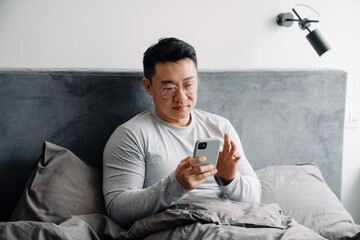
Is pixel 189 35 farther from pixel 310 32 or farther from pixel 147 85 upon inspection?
pixel 310 32

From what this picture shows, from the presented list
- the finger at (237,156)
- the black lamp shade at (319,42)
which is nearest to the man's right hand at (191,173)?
the finger at (237,156)

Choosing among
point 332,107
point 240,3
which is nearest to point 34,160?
point 240,3

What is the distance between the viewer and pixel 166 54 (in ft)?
4.97

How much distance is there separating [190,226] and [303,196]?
0.66m

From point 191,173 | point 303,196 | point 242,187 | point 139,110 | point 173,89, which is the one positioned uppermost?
point 173,89

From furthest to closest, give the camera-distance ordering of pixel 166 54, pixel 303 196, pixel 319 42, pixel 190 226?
pixel 319 42, pixel 303 196, pixel 166 54, pixel 190 226

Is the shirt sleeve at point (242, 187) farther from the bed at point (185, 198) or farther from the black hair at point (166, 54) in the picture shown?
the black hair at point (166, 54)

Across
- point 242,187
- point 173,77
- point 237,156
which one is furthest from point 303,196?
point 173,77

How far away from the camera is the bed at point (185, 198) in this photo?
1303mm

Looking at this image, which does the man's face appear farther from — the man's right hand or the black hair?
the man's right hand

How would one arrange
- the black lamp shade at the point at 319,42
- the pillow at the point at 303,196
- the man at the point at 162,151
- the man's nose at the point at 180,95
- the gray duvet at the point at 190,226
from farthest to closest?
the black lamp shade at the point at 319,42
the pillow at the point at 303,196
the man's nose at the point at 180,95
the man at the point at 162,151
the gray duvet at the point at 190,226

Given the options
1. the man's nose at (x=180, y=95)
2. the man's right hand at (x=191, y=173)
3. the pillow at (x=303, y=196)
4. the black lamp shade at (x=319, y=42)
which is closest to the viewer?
the man's right hand at (x=191, y=173)

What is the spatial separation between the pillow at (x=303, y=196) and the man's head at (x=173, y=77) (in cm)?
51

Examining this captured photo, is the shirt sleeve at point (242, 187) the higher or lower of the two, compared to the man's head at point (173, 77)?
lower
